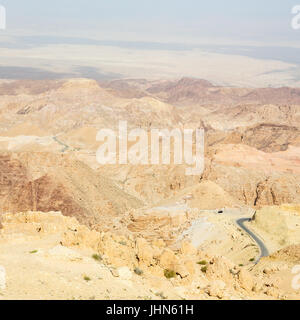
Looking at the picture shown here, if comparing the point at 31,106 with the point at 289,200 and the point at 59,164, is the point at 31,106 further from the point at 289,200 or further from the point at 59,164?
the point at 289,200

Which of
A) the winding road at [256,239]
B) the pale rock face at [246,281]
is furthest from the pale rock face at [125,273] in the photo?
the winding road at [256,239]

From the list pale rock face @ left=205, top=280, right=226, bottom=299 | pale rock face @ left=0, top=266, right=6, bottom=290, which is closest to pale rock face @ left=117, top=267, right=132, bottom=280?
pale rock face @ left=205, top=280, right=226, bottom=299

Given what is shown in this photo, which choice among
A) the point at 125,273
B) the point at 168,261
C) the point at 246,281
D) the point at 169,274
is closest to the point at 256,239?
the point at 246,281

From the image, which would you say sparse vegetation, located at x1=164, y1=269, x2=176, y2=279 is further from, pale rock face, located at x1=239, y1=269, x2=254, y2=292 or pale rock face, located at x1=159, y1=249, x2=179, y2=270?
pale rock face, located at x1=239, y1=269, x2=254, y2=292

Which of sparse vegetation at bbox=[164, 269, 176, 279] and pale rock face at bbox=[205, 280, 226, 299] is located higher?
sparse vegetation at bbox=[164, 269, 176, 279]

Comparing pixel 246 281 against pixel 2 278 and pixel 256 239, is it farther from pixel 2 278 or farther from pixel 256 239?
pixel 256 239

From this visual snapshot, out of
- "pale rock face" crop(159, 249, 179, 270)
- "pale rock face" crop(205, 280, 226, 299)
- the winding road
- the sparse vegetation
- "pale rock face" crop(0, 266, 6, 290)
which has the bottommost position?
the winding road

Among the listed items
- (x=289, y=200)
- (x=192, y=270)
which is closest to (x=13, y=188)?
(x=289, y=200)

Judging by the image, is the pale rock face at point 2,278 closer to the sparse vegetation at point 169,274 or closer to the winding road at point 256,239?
the sparse vegetation at point 169,274

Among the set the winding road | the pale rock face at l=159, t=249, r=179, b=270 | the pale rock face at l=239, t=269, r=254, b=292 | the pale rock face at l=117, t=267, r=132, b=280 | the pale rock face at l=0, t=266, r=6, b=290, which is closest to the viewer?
the pale rock face at l=0, t=266, r=6, b=290

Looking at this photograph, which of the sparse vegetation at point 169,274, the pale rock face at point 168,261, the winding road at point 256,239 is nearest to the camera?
the sparse vegetation at point 169,274

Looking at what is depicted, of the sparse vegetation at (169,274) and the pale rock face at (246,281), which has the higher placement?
the sparse vegetation at (169,274)
